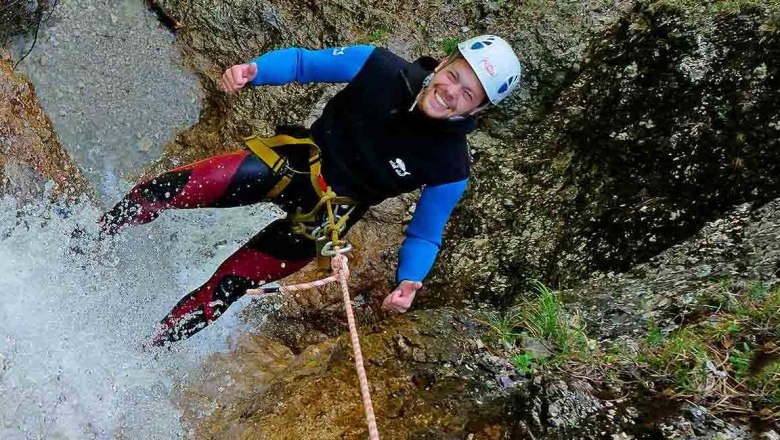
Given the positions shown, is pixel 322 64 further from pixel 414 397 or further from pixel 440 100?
pixel 414 397

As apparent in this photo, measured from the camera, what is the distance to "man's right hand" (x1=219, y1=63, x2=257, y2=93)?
299cm

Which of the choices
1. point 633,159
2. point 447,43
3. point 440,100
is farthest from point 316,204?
point 447,43

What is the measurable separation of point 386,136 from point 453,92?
41 centimetres

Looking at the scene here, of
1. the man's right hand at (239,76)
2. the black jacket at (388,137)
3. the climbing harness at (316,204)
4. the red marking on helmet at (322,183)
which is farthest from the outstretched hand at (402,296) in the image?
the man's right hand at (239,76)

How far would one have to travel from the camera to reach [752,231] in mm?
3262

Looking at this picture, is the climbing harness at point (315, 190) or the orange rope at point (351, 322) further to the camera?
the climbing harness at point (315, 190)

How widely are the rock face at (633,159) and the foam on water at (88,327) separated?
183 centimetres

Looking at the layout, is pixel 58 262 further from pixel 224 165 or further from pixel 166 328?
pixel 224 165

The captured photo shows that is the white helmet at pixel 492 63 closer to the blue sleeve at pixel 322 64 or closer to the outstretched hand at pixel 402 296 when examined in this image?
the blue sleeve at pixel 322 64

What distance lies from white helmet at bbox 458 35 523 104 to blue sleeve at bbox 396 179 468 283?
0.53 m

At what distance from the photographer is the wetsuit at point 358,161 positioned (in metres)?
3.12

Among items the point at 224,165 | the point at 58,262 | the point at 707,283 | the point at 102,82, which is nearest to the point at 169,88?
the point at 102,82

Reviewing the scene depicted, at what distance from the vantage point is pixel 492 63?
2.92 meters

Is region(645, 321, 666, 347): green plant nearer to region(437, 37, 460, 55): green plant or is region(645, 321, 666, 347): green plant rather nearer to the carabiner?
the carabiner
